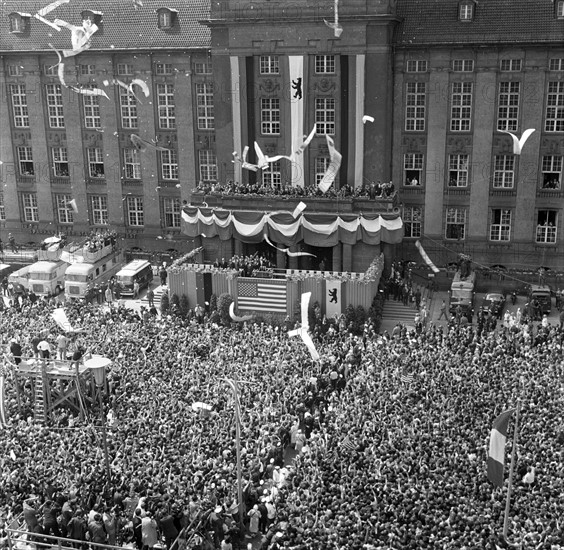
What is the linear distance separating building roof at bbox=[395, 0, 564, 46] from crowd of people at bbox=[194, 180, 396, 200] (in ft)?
33.9

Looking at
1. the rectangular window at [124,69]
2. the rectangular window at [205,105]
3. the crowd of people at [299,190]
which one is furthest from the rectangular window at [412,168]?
the rectangular window at [124,69]

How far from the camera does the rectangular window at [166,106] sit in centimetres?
6059

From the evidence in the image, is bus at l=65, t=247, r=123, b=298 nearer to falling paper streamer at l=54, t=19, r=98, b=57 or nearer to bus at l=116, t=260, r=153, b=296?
bus at l=116, t=260, r=153, b=296

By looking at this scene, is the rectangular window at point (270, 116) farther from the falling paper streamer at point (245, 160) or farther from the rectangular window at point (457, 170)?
the rectangular window at point (457, 170)

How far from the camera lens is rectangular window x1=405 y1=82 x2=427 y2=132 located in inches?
2227

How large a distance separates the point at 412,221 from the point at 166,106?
65.4 ft

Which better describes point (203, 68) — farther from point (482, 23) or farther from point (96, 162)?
point (482, 23)

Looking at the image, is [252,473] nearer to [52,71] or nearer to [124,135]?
[124,135]

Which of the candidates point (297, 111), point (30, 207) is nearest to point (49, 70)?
point (30, 207)

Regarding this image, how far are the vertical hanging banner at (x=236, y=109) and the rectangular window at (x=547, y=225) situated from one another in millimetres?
20908

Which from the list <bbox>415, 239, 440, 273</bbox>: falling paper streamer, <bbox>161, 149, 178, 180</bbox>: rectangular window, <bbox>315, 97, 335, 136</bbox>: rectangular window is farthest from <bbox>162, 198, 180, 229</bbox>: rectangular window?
<bbox>415, 239, 440, 273</bbox>: falling paper streamer

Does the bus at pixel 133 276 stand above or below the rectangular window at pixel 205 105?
below

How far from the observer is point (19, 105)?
63.4m

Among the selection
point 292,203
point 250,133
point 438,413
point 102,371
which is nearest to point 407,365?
point 438,413
